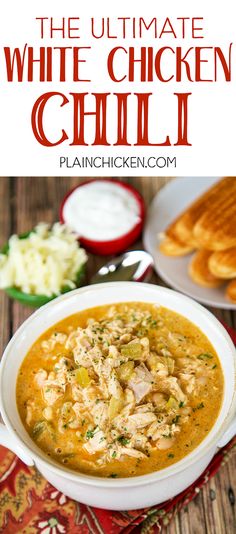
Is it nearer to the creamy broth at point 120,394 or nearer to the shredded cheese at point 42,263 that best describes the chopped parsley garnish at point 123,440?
the creamy broth at point 120,394

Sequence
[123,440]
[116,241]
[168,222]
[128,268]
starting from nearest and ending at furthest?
1. [123,440]
2. [128,268]
3. [116,241]
4. [168,222]

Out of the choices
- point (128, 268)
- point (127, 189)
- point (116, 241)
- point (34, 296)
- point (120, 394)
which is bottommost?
point (120, 394)

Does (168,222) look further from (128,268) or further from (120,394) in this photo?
(120,394)

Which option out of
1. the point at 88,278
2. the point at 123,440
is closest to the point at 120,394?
the point at 123,440

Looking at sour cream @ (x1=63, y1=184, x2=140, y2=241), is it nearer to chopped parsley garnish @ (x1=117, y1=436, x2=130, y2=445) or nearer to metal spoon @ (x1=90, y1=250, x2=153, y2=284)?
metal spoon @ (x1=90, y1=250, x2=153, y2=284)

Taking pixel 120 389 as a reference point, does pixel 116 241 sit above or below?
above

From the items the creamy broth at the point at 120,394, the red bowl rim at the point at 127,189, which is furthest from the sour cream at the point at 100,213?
the creamy broth at the point at 120,394
